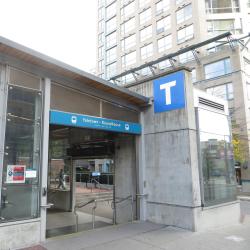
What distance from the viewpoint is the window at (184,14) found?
3424 centimetres

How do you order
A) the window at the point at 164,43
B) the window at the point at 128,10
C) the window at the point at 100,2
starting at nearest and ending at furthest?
the window at the point at 164,43
the window at the point at 128,10
the window at the point at 100,2

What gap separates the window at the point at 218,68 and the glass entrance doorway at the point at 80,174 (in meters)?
21.2

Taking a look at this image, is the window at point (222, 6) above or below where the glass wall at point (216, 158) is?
above

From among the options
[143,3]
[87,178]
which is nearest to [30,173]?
[87,178]

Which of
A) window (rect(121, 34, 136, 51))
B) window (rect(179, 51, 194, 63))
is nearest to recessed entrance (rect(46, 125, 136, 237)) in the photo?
window (rect(179, 51, 194, 63))

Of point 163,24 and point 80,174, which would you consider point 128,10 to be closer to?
point 163,24

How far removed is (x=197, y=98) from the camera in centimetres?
920

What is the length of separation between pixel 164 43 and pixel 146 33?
171 inches

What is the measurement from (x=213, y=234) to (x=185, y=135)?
294 centimetres

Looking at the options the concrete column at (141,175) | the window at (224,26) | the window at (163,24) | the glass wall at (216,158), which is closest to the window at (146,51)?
the window at (163,24)

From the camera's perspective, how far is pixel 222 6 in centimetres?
3475

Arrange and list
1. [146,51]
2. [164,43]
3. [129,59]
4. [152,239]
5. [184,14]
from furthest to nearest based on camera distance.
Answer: [129,59] < [146,51] < [164,43] < [184,14] < [152,239]

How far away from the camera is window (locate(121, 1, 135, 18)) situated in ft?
141

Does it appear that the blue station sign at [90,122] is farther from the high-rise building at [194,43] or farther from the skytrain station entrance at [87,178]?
the high-rise building at [194,43]
